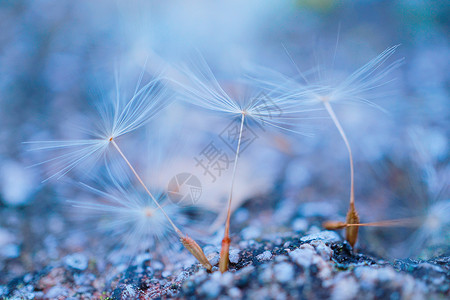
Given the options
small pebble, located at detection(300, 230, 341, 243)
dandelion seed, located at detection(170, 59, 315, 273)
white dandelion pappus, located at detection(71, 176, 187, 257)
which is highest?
dandelion seed, located at detection(170, 59, 315, 273)

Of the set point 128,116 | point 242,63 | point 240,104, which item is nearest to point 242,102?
point 240,104

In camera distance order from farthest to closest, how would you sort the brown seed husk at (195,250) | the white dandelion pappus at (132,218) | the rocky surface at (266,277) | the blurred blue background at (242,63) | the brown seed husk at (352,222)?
the blurred blue background at (242,63) → the white dandelion pappus at (132,218) → the brown seed husk at (352,222) → the brown seed husk at (195,250) → the rocky surface at (266,277)

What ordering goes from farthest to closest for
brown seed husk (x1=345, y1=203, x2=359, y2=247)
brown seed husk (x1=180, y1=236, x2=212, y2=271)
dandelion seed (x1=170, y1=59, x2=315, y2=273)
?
dandelion seed (x1=170, y1=59, x2=315, y2=273) < brown seed husk (x1=345, y1=203, x2=359, y2=247) < brown seed husk (x1=180, y1=236, x2=212, y2=271)

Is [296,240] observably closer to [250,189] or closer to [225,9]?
[250,189]

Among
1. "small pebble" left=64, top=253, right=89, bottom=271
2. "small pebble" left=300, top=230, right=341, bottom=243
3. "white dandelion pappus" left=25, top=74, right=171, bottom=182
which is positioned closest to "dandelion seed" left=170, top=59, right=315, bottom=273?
"white dandelion pappus" left=25, top=74, right=171, bottom=182

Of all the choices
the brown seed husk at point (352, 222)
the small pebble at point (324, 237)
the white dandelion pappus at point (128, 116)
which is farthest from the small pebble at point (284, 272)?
the white dandelion pappus at point (128, 116)

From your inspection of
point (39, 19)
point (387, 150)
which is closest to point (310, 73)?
point (387, 150)

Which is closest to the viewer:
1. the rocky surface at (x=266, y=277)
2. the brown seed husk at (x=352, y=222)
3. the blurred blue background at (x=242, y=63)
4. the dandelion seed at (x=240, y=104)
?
the rocky surface at (x=266, y=277)

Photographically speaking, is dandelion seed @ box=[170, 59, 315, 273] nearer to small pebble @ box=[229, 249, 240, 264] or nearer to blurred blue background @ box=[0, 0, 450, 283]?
small pebble @ box=[229, 249, 240, 264]

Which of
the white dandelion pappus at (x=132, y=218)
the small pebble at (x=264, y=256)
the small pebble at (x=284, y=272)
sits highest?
the white dandelion pappus at (x=132, y=218)

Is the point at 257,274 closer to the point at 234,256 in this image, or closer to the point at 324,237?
the point at 234,256

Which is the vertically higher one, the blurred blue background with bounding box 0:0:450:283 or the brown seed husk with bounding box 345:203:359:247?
the blurred blue background with bounding box 0:0:450:283

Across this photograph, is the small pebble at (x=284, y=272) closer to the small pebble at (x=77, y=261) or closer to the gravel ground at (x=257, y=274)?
the gravel ground at (x=257, y=274)
